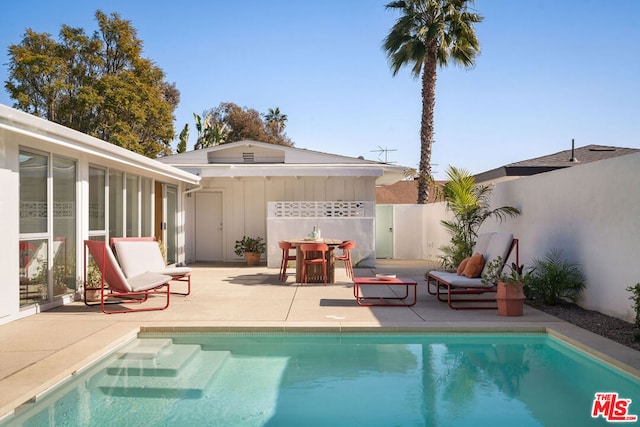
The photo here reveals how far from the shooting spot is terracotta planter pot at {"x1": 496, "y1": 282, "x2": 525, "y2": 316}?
24.7 ft

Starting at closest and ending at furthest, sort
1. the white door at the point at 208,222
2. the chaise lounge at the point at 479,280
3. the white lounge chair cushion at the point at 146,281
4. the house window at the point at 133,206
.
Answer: the white lounge chair cushion at the point at 146,281 < the chaise lounge at the point at 479,280 < the house window at the point at 133,206 < the white door at the point at 208,222

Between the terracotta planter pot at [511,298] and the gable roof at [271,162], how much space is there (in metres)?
8.39

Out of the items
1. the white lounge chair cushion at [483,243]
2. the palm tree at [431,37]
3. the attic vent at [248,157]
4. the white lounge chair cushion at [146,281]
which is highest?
the palm tree at [431,37]

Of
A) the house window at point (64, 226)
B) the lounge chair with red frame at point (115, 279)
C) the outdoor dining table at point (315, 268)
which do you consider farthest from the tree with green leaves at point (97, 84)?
the lounge chair with red frame at point (115, 279)

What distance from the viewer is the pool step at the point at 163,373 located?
4.88m

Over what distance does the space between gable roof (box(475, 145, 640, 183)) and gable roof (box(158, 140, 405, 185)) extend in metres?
2.79

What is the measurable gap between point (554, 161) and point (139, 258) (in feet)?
40.1

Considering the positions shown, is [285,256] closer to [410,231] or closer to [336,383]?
[336,383]

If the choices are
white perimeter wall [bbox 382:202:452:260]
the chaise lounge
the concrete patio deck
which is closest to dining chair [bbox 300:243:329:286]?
the concrete patio deck

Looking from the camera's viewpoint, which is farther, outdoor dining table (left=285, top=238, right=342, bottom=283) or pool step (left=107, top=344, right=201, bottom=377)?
outdoor dining table (left=285, top=238, right=342, bottom=283)

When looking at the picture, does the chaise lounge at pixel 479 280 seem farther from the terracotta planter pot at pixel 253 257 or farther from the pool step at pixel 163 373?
the terracotta planter pot at pixel 253 257

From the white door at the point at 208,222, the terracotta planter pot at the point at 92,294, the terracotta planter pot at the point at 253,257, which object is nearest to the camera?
the terracotta planter pot at the point at 92,294

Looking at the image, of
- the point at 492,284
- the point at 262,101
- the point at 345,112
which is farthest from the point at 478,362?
the point at 262,101

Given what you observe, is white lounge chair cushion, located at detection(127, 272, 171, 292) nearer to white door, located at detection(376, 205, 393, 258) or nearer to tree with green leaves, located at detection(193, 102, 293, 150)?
white door, located at detection(376, 205, 393, 258)
